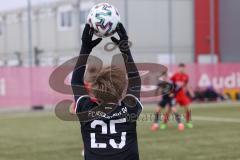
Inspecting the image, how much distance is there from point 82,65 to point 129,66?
373mm

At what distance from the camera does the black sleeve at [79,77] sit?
4699 millimetres

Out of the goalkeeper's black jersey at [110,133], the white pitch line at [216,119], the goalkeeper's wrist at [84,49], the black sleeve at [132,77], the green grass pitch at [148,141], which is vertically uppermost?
the goalkeeper's wrist at [84,49]

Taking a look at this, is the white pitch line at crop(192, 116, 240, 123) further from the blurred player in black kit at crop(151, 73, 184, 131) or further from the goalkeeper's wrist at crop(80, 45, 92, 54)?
the goalkeeper's wrist at crop(80, 45, 92, 54)

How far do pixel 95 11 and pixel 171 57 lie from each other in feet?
101

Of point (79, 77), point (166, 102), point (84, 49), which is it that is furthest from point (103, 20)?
point (166, 102)

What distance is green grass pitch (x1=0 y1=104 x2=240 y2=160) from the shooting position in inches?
465

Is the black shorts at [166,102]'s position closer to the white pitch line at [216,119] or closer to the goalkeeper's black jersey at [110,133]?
the white pitch line at [216,119]

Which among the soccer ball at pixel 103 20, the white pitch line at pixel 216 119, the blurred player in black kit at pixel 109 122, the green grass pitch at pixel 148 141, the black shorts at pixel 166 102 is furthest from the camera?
the white pitch line at pixel 216 119

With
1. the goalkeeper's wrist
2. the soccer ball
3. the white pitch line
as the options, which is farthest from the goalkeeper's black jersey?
the white pitch line

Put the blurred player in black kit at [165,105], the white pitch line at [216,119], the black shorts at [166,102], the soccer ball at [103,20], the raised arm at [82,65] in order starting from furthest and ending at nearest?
the white pitch line at [216,119] < the black shorts at [166,102] < the blurred player in black kit at [165,105] < the soccer ball at [103,20] < the raised arm at [82,65]

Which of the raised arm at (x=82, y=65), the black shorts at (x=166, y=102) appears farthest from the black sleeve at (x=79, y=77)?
the black shorts at (x=166, y=102)

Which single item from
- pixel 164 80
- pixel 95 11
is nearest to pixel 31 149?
pixel 164 80

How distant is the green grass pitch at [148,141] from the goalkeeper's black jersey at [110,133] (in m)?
6.96

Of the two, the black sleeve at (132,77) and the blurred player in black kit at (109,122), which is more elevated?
the black sleeve at (132,77)
